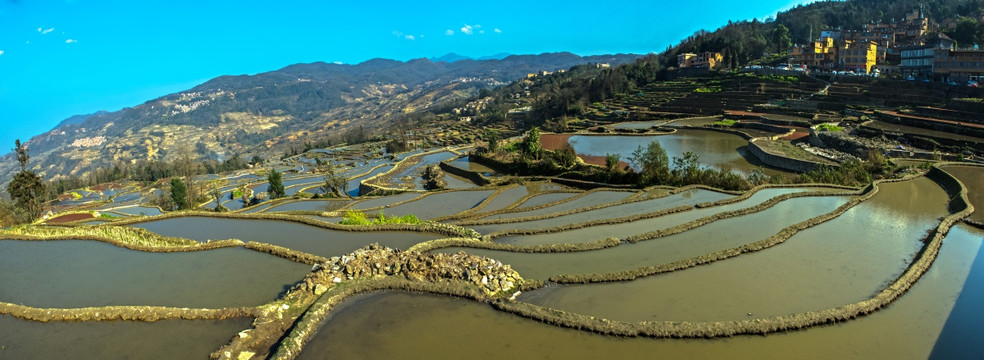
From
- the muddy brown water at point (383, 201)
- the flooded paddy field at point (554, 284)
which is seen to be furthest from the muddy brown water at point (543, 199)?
the muddy brown water at point (383, 201)

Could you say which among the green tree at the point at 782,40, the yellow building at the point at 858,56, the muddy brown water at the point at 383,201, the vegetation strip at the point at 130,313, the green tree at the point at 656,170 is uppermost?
the green tree at the point at 782,40

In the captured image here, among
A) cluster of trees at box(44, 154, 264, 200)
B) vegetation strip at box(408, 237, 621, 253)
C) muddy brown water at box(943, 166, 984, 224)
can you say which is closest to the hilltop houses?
muddy brown water at box(943, 166, 984, 224)

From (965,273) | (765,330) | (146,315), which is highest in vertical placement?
(146,315)

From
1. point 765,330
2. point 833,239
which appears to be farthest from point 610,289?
point 833,239

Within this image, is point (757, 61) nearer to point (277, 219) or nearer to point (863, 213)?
point (863, 213)

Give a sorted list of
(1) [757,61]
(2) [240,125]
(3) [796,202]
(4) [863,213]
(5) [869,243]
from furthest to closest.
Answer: (2) [240,125] → (1) [757,61] → (3) [796,202] → (4) [863,213] → (5) [869,243]

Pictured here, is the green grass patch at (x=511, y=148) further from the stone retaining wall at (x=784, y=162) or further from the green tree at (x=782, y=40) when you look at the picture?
the green tree at (x=782, y=40)
